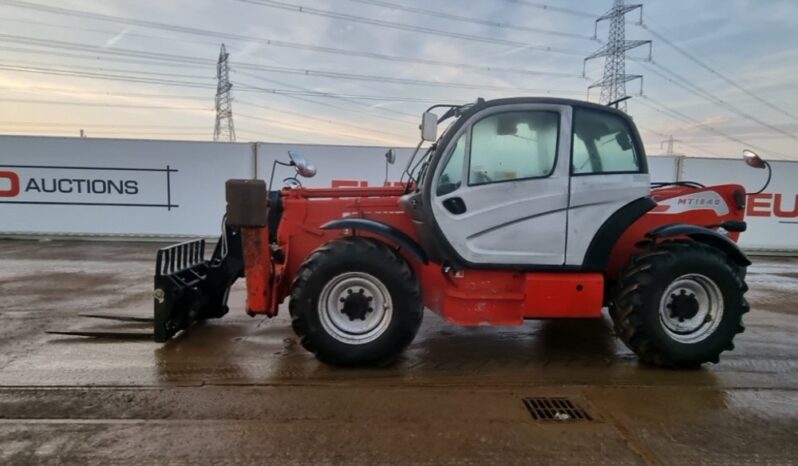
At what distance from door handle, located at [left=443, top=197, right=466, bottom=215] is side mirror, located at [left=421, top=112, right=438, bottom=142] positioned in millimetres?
623

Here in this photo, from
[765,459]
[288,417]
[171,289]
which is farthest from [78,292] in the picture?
[765,459]

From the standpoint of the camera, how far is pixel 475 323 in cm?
431

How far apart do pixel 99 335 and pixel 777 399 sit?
19.5 feet

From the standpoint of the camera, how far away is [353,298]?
4215 millimetres

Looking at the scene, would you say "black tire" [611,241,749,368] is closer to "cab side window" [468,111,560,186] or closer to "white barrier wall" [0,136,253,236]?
"cab side window" [468,111,560,186]

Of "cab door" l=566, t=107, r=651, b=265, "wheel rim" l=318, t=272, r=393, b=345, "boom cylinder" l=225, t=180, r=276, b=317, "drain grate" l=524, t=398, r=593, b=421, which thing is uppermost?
→ "cab door" l=566, t=107, r=651, b=265

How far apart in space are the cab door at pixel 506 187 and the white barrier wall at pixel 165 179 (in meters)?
8.21

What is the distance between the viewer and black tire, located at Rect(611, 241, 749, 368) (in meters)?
4.14

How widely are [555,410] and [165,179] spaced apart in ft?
37.6

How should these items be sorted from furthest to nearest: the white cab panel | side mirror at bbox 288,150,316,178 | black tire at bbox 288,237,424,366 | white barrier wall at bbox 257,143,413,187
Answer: white barrier wall at bbox 257,143,413,187 < side mirror at bbox 288,150,316,178 < the white cab panel < black tire at bbox 288,237,424,366

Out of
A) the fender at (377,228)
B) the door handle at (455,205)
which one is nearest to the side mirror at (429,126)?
the door handle at (455,205)

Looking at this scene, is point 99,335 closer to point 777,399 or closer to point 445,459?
point 445,459

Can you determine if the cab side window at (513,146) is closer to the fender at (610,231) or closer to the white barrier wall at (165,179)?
the fender at (610,231)

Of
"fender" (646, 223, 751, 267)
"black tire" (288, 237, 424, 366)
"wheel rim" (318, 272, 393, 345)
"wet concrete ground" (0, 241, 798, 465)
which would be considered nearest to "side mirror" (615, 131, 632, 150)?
"fender" (646, 223, 751, 267)
